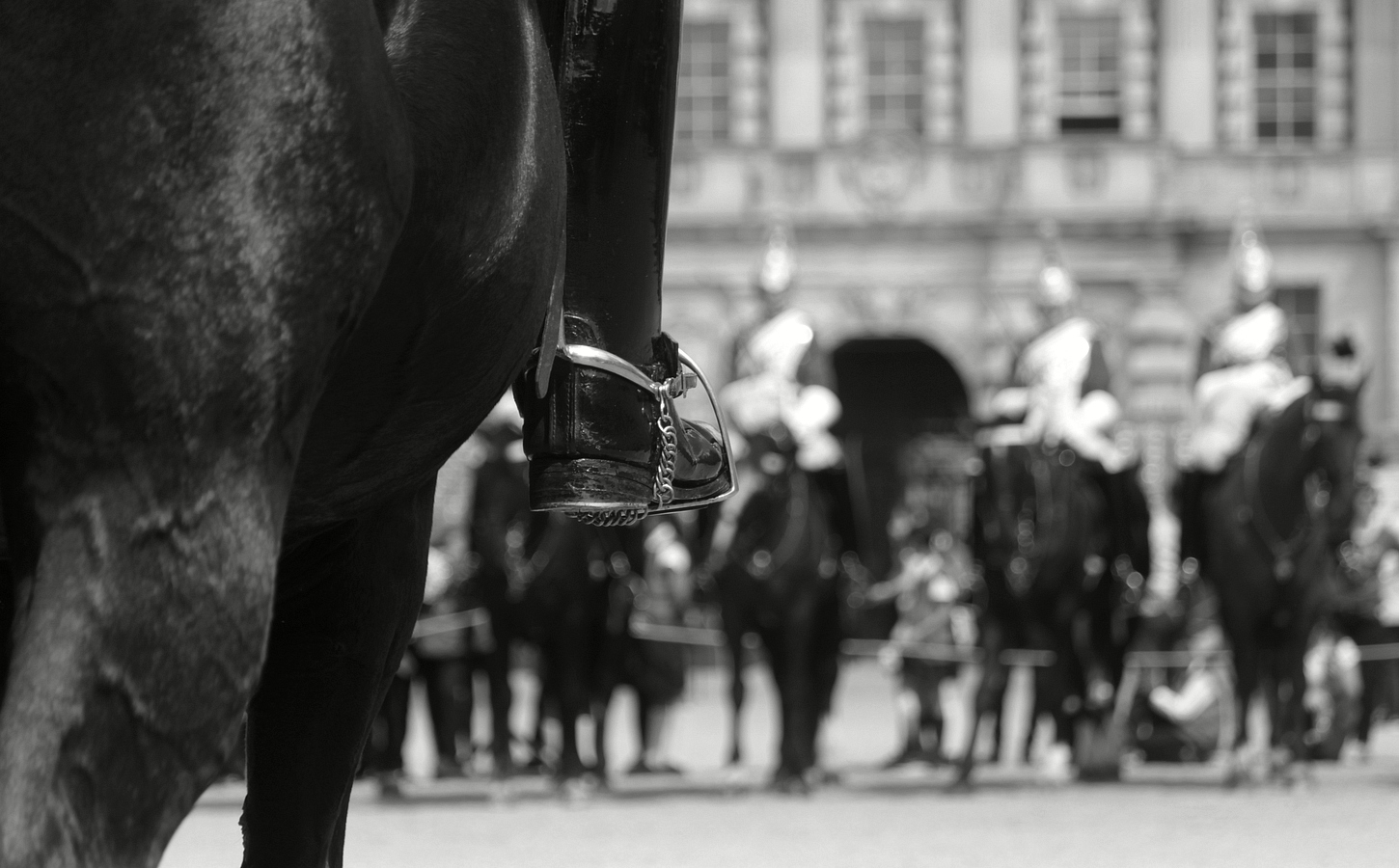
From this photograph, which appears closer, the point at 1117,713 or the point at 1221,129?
the point at 1117,713

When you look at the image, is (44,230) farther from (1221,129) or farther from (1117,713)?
(1221,129)

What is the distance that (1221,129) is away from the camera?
3553 cm

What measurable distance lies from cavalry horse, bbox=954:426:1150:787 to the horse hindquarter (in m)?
12.7

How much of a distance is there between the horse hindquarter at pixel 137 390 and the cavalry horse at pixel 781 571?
1280cm

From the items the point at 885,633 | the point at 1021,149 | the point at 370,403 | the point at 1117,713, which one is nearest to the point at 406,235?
the point at 370,403

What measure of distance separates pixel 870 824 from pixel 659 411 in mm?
9262

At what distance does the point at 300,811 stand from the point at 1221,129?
34.9 metres

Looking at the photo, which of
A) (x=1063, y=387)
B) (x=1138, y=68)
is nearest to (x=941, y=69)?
(x=1138, y=68)

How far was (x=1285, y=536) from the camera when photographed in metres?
13.8

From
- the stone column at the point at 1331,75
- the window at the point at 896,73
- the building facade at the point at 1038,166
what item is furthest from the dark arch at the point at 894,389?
the stone column at the point at 1331,75

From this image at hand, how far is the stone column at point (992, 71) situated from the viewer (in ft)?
115

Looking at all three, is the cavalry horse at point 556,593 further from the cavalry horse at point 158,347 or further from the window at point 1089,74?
the window at point 1089,74

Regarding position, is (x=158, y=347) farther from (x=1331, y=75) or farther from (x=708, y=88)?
(x=1331, y=75)

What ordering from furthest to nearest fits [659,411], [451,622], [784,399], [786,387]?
1. [451,622]
2. [786,387]
3. [784,399]
4. [659,411]
